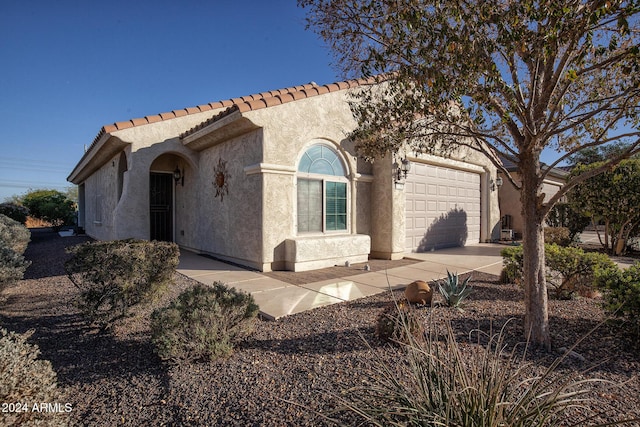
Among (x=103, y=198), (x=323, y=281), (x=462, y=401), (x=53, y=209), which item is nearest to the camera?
(x=462, y=401)

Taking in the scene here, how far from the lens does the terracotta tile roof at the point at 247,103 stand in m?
7.95

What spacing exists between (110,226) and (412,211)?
10.2m

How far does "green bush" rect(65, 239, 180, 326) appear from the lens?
4.08 meters

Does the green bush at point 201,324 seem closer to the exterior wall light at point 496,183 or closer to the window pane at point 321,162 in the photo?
the window pane at point 321,162

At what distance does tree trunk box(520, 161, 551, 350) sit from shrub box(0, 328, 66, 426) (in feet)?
15.0

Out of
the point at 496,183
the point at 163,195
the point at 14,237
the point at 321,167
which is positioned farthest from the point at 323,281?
the point at 496,183

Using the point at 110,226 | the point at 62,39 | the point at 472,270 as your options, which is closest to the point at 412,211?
the point at 472,270

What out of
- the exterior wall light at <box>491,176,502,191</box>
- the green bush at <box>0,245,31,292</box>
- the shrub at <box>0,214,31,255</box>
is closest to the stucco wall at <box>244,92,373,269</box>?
the green bush at <box>0,245,31,292</box>

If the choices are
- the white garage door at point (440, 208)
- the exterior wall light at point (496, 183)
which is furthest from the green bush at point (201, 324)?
the exterior wall light at point (496, 183)

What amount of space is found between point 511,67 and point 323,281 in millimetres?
5043

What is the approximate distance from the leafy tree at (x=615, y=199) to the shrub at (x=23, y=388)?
13078 millimetres

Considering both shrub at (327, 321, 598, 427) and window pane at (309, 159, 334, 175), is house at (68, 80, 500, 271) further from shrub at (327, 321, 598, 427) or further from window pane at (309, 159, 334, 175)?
shrub at (327, 321, 598, 427)

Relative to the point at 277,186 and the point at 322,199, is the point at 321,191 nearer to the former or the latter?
the point at 322,199

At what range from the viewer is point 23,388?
85.1 inches
